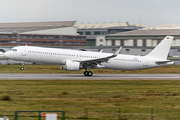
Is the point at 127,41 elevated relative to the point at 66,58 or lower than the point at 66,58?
elevated

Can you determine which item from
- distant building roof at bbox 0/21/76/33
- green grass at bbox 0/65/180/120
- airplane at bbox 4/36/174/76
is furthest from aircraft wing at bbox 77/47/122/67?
distant building roof at bbox 0/21/76/33

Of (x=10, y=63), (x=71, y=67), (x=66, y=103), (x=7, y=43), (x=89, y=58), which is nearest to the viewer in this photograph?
(x=66, y=103)

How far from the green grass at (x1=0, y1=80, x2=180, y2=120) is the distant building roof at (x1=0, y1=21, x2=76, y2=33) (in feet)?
319

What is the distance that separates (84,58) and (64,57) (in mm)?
3006

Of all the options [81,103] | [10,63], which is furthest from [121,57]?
[10,63]

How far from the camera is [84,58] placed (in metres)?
39.3

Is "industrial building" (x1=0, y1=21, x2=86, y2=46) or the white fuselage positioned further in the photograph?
"industrial building" (x1=0, y1=21, x2=86, y2=46)

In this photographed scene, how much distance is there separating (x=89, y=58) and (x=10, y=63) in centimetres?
3019

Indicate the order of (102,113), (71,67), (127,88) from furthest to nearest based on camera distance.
A: (71,67)
(127,88)
(102,113)

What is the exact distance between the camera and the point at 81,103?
69.8 ft

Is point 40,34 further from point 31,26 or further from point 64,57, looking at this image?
point 64,57

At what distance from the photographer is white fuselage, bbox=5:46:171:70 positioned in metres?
38.1

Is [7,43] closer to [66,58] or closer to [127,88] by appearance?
[66,58]

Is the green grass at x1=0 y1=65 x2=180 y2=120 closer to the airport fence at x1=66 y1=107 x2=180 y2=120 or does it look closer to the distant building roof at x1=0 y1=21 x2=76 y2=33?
the airport fence at x1=66 y1=107 x2=180 y2=120
